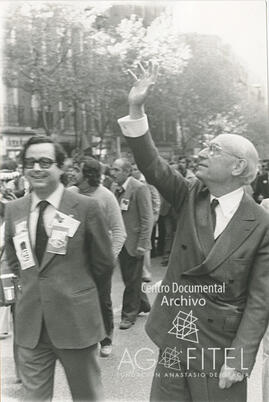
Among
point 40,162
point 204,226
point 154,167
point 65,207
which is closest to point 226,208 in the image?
point 204,226

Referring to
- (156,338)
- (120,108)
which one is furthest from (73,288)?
(120,108)

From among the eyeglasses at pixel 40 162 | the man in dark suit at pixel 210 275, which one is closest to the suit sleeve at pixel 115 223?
the eyeglasses at pixel 40 162

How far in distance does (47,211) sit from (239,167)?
902 millimetres

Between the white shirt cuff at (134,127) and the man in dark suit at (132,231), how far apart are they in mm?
2765

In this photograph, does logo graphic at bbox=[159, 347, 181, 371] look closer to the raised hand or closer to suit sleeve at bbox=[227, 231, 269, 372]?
suit sleeve at bbox=[227, 231, 269, 372]

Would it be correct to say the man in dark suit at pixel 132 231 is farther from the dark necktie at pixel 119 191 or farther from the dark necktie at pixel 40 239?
the dark necktie at pixel 40 239

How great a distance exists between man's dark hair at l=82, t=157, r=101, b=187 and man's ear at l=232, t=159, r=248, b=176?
74.9 inches

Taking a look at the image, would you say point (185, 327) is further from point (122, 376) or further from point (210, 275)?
point (122, 376)

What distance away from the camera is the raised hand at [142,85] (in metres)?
2.19

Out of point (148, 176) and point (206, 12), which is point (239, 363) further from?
point (206, 12)

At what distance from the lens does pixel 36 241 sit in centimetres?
254

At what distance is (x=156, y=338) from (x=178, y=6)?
6.05 ft

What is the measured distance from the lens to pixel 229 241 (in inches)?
87.4

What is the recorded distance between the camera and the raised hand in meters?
2.19
